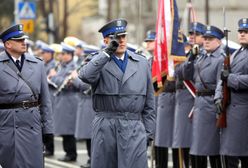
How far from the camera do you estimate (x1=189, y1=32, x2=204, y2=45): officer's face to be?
13.8 meters

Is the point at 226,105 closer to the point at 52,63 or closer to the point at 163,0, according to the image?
the point at 163,0

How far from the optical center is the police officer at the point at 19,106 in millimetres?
10891

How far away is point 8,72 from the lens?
10938mm

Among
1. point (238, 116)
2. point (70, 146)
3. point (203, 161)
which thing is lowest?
point (70, 146)

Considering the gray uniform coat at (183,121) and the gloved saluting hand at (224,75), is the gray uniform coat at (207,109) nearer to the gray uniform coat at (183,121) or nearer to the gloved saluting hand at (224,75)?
the gloved saluting hand at (224,75)

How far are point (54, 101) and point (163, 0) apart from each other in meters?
6.23

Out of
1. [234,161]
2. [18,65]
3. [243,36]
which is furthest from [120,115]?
[234,161]

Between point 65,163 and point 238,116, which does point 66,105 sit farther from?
point 238,116

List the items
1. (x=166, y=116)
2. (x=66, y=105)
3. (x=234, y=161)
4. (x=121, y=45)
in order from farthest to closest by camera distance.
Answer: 1. (x=66, y=105)
2. (x=166, y=116)
3. (x=234, y=161)
4. (x=121, y=45)

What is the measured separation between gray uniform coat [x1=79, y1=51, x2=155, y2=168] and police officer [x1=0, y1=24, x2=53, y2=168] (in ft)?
3.02

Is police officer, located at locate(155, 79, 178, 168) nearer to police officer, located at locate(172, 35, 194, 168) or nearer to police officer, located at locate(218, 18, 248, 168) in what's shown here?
police officer, located at locate(172, 35, 194, 168)

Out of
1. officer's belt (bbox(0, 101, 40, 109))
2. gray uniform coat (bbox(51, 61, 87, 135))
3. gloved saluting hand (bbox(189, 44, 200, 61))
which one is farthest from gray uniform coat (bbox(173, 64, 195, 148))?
gray uniform coat (bbox(51, 61, 87, 135))

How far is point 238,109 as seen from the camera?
12.4 m

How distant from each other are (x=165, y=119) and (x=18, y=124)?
167 inches
